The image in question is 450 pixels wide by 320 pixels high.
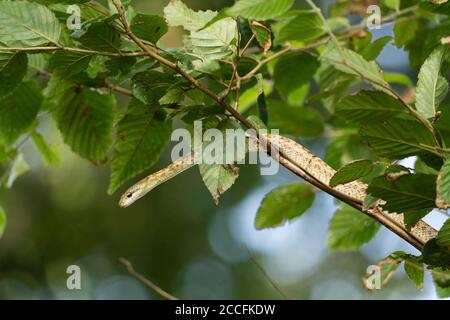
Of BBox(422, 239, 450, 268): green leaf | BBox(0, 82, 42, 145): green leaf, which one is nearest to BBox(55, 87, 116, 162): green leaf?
BBox(0, 82, 42, 145): green leaf

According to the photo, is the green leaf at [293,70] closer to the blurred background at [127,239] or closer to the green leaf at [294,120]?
the green leaf at [294,120]

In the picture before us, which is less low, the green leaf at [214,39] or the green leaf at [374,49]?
the green leaf at [374,49]

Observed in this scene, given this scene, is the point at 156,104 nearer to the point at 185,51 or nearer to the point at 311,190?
the point at 185,51

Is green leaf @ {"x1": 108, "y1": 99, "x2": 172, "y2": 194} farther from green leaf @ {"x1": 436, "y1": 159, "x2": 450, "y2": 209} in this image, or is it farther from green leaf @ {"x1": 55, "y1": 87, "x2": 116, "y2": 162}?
green leaf @ {"x1": 436, "y1": 159, "x2": 450, "y2": 209}

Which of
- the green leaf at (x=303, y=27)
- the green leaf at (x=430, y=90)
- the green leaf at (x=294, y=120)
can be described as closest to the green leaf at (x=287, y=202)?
the green leaf at (x=294, y=120)

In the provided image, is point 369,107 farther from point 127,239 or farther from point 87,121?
point 127,239

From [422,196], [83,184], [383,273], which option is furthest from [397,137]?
[83,184]

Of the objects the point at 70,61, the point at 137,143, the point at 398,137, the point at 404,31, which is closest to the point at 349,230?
→ the point at 404,31
